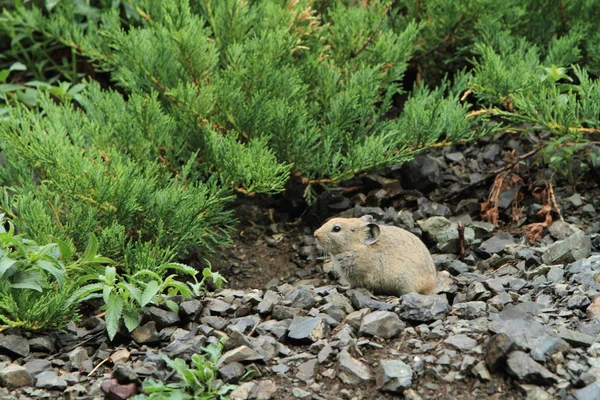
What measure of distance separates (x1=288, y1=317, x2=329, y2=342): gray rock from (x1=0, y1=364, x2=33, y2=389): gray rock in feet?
4.23

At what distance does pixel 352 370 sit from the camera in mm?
3951

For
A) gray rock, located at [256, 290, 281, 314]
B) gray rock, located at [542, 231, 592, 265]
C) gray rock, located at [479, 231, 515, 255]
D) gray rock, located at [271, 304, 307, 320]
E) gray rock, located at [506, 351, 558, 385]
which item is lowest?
gray rock, located at [479, 231, 515, 255]

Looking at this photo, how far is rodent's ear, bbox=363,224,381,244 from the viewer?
5.35 metres

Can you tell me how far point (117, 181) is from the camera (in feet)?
17.0

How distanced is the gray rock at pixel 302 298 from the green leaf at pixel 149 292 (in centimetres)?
76

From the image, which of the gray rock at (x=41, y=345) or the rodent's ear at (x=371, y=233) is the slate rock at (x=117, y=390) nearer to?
the gray rock at (x=41, y=345)

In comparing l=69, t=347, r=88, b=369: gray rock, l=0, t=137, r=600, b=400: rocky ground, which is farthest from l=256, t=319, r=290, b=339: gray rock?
l=69, t=347, r=88, b=369: gray rock

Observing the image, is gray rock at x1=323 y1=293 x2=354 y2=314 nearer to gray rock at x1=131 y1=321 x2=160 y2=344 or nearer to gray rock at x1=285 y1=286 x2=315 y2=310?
gray rock at x1=285 y1=286 x2=315 y2=310

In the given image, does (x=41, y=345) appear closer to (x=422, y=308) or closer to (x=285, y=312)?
(x=285, y=312)

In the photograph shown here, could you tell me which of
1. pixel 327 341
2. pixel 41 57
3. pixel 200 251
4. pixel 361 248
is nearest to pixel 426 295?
pixel 361 248

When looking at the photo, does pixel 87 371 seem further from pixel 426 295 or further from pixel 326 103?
pixel 326 103

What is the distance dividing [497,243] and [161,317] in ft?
8.11

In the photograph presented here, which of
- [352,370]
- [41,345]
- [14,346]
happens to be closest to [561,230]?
[352,370]

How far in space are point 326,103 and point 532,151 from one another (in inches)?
63.4
